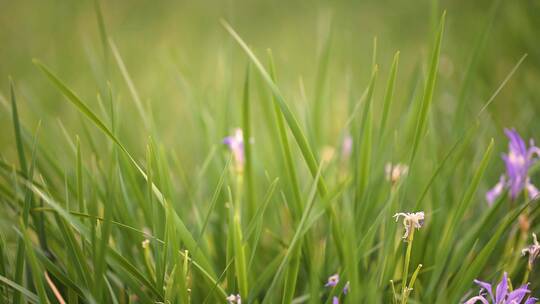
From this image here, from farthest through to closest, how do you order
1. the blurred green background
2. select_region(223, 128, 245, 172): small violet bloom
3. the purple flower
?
the blurred green background < select_region(223, 128, 245, 172): small violet bloom < the purple flower

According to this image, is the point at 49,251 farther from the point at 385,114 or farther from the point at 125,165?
the point at 385,114

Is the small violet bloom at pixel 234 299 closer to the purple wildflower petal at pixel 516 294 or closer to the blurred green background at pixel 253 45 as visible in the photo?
the purple wildflower petal at pixel 516 294

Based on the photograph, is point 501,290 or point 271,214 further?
point 271,214

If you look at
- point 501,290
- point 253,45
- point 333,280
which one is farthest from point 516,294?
point 253,45

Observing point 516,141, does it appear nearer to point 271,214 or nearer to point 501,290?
point 501,290

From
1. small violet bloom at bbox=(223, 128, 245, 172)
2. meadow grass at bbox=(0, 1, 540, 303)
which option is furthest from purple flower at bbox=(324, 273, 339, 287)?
small violet bloom at bbox=(223, 128, 245, 172)

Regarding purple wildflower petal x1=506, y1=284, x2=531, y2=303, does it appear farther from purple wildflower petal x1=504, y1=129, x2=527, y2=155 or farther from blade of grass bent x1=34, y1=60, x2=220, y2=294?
blade of grass bent x1=34, y1=60, x2=220, y2=294

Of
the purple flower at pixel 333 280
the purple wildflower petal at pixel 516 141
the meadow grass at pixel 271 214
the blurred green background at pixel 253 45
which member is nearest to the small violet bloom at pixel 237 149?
the meadow grass at pixel 271 214

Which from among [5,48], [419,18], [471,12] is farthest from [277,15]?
[5,48]
